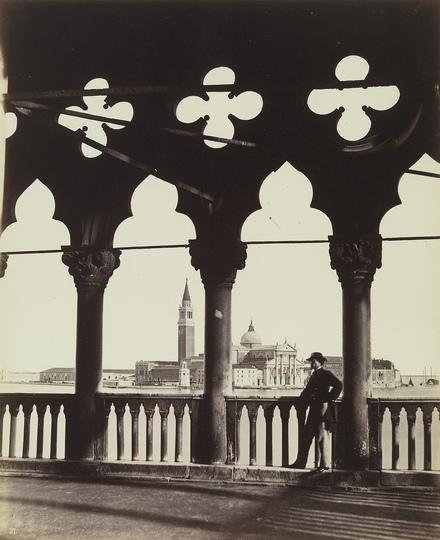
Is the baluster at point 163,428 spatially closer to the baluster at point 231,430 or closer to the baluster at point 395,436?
the baluster at point 231,430

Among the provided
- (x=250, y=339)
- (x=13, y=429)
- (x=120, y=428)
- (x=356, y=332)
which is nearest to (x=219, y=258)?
(x=356, y=332)

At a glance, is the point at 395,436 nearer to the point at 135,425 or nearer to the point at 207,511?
the point at 207,511

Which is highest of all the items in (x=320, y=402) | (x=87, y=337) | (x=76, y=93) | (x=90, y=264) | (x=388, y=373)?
(x=76, y=93)

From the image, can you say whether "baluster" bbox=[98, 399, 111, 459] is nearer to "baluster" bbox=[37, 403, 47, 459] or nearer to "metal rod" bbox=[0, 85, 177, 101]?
"baluster" bbox=[37, 403, 47, 459]

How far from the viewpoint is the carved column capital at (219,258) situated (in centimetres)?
784

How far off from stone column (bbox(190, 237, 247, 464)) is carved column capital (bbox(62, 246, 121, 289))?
3.46 ft

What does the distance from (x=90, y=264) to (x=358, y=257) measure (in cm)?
301

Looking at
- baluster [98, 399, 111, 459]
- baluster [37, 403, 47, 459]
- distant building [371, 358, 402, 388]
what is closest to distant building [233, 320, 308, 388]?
distant building [371, 358, 402, 388]

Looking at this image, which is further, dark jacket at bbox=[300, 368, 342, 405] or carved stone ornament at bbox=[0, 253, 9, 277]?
carved stone ornament at bbox=[0, 253, 9, 277]

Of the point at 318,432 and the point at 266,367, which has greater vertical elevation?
the point at 266,367

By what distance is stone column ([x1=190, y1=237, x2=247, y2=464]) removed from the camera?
778 centimetres

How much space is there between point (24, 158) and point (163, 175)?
1.94 meters

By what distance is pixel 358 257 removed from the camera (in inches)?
296

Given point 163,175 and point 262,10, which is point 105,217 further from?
point 262,10
